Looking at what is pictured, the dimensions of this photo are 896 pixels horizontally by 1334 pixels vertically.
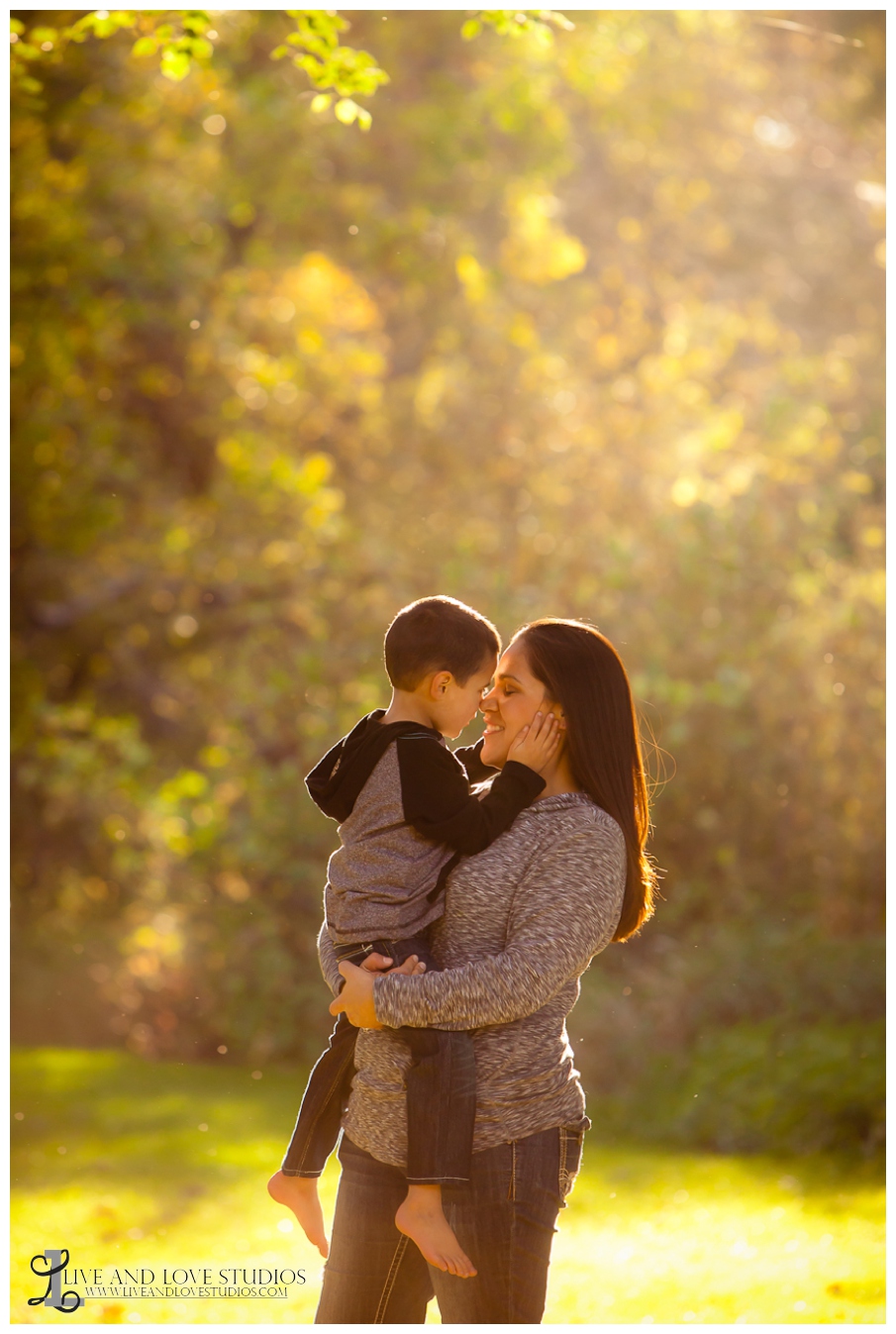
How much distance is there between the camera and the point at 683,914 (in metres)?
10.3

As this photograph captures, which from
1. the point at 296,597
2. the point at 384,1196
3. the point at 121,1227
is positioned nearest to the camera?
the point at 384,1196

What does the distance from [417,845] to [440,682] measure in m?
0.37

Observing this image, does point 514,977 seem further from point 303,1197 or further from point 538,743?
point 303,1197

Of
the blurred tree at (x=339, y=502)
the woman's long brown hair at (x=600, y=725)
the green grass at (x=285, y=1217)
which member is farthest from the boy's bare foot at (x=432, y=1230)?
the blurred tree at (x=339, y=502)

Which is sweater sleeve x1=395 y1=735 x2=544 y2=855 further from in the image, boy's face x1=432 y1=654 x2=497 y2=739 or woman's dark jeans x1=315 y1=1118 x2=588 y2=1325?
woman's dark jeans x1=315 y1=1118 x2=588 y2=1325

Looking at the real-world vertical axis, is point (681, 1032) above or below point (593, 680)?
below

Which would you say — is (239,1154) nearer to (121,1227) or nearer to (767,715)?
(121,1227)

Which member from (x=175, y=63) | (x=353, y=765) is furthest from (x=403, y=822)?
(x=175, y=63)

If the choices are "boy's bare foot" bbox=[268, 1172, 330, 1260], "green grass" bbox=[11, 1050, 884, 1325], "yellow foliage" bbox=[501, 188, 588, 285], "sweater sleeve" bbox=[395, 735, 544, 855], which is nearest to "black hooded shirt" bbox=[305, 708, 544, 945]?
"sweater sleeve" bbox=[395, 735, 544, 855]

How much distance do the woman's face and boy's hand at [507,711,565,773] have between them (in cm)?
3

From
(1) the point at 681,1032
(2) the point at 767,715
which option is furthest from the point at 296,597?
(1) the point at 681,1032

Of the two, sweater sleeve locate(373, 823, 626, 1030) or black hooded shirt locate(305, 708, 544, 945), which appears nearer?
sweater sleeve locate(373, 823, 626, 1030)

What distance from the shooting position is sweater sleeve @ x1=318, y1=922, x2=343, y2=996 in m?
2.69

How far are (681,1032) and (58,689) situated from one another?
723 cm
